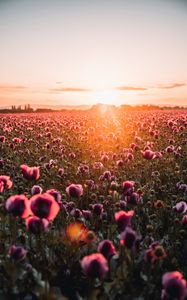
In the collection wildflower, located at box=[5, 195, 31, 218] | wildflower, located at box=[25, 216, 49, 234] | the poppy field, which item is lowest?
the poppy field

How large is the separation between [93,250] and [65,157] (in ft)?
24.1

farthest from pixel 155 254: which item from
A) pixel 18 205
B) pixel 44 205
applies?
pixel 18 205

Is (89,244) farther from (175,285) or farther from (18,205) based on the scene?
(175,285)

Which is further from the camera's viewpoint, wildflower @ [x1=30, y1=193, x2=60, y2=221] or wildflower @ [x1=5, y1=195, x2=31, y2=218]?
wildflower @ [x1=5, y1=195, x2=31, y2=218]

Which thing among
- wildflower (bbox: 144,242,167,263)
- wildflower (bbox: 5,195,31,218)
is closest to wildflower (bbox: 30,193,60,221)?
wildflower (bbox: 5,195,31,218)

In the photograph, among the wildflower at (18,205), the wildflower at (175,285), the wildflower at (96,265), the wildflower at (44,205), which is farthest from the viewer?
the wildflower at (18,205)

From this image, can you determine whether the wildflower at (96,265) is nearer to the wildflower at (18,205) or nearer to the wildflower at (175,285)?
the wildflower at (175,285)

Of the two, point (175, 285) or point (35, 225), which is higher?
point (35, 225)

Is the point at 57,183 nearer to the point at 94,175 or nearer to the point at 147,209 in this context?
the point at 94,175

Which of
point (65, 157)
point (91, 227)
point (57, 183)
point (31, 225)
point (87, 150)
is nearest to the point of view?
point (31, 225)

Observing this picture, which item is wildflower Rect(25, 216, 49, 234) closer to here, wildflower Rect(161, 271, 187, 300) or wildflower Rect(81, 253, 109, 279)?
wildflower Rect(81, 253, 109, 279)

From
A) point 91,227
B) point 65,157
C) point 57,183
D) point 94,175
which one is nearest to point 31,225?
point 91,227

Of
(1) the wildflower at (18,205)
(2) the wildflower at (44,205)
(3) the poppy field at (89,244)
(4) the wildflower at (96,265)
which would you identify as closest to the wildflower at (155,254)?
(3) the poppy field at (89,244)

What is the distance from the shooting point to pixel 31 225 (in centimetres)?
417
